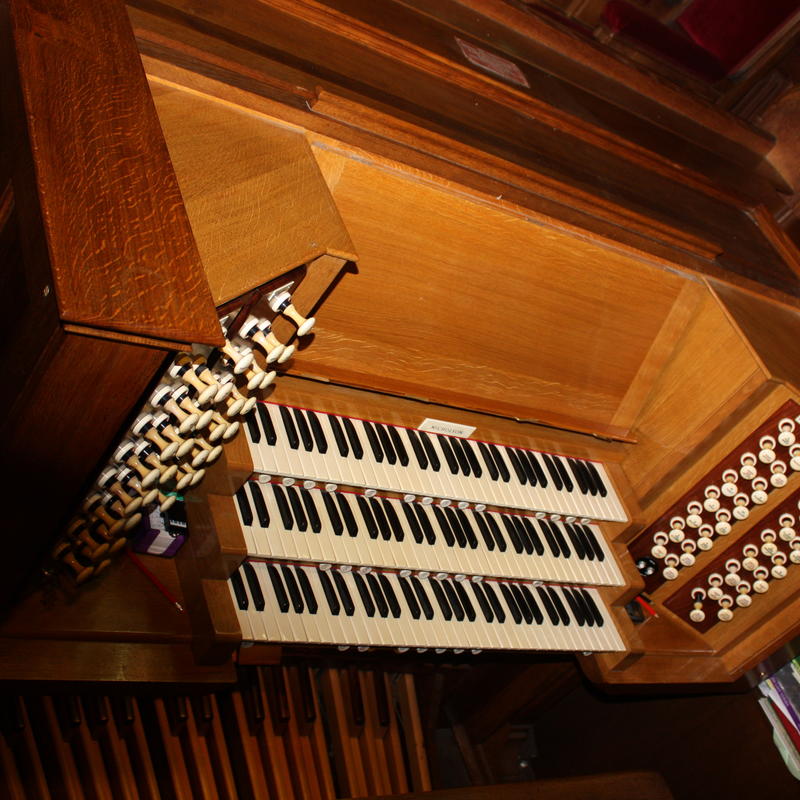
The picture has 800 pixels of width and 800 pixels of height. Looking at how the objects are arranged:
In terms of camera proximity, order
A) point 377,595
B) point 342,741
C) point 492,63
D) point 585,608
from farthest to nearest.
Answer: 1. point 492,63
2. point 342,741
3. point 585,608
4. point 377,595

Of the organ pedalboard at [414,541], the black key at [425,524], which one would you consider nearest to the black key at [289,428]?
the organ pedalboard at [414,541]

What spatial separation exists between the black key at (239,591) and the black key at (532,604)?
971 millimetres

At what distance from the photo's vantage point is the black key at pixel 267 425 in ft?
8.70

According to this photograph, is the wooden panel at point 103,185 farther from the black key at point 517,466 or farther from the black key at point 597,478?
the black key at point 597,478

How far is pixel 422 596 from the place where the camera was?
2846mm

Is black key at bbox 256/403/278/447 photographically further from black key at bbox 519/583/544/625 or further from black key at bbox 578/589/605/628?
black key at bbox 578/589/605/628

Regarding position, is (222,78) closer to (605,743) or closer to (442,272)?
(442,272)

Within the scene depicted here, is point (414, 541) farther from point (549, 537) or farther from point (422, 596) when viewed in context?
point (549, 537)

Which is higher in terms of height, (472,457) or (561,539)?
(472,457)

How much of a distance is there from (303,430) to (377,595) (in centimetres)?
52

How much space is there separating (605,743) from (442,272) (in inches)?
96.4

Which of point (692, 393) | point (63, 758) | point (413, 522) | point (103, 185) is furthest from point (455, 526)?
point (103, 185)

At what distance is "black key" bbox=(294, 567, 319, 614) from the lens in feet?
8.55

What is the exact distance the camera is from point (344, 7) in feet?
10.3
